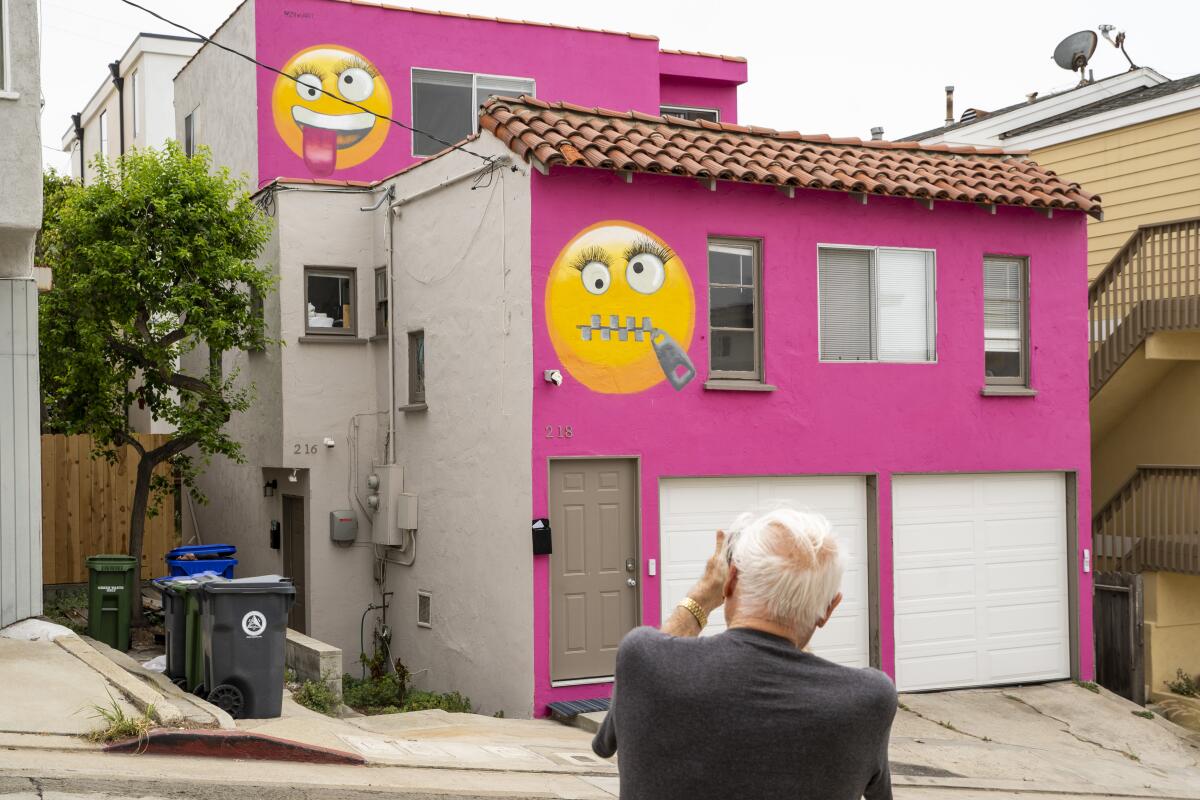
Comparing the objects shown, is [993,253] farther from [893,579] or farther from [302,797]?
[302,797]

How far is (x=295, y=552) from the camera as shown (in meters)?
16.7

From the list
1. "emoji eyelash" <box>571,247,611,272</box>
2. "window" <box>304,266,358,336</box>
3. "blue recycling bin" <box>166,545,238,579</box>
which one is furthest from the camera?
"window" <box>304,266,358,336</box>

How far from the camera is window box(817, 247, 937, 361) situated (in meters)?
14.4

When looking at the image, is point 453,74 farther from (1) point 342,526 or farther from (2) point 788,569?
(2) point 788,569

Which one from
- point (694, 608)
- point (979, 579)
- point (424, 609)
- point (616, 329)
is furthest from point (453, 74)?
point (694, 608)

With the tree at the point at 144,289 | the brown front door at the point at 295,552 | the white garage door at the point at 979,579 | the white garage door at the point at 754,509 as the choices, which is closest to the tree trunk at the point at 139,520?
the tree at the point at 144,289

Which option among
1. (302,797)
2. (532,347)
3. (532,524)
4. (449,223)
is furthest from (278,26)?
(302,797)

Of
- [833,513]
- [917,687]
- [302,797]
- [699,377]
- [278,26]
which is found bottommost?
[917,687]

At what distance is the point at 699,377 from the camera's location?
1362 centimetres

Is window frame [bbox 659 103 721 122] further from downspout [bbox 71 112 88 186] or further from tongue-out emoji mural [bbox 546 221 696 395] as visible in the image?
downspout [bbox 71 112 88 186]

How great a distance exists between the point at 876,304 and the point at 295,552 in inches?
310

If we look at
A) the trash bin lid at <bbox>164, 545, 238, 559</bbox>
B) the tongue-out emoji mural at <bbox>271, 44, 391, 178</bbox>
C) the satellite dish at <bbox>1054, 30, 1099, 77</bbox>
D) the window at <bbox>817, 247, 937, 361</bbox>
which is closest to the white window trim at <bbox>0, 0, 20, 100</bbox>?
the trash bin lid at <bbox>164, 545, 238, 559</bbox>

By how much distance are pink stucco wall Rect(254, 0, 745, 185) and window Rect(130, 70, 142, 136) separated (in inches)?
503

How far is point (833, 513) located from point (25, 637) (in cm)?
817
